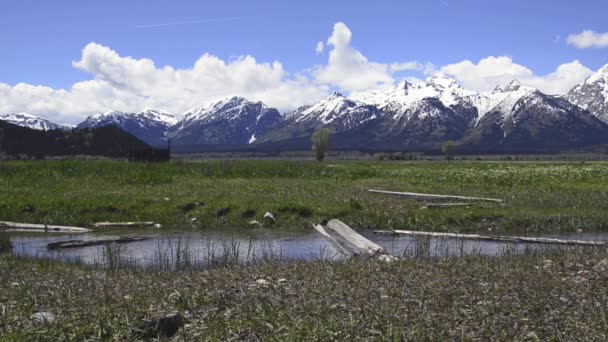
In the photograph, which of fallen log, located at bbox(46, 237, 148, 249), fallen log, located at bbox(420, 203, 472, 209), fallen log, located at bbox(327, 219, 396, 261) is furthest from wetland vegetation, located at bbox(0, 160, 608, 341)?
fallen log, located at bbox(420, 203, 472, 209)

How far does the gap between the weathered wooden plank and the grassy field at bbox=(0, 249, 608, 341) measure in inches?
181

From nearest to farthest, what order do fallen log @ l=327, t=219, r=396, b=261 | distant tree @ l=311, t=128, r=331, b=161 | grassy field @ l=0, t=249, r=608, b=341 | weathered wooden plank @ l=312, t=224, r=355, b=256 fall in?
1. grassy field @ l=0, t=249, r=608, b=341
2. fallen log @ l=327, t=219, r=396, b=261
3. weathered wooden plank @ l=312, t=224, r=355, b=256
4. distant tree @ l=311, t=128, r=331, b=161

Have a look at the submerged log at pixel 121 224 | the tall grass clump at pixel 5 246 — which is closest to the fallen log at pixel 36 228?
the submerged log at pixel 121 224

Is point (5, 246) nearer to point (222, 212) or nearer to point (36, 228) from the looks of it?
point (36, 228)

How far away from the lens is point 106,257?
20.7 m

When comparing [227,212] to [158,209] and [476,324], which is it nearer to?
[158,209]

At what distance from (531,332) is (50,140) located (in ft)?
489

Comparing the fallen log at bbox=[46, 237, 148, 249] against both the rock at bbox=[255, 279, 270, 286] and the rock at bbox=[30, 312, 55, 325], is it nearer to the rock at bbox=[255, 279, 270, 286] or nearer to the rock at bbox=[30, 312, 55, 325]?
the rock at bbox=[255, 279, 270, 286]

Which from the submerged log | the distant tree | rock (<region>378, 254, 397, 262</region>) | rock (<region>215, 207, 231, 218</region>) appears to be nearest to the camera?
rock (<region>378, 254, 397, 262</region>)

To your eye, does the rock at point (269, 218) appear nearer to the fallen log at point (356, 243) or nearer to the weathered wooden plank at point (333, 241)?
the weathered wooden plank at point (333, 241)

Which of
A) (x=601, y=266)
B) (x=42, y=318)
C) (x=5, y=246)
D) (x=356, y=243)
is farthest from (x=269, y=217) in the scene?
(x=42, y=318)

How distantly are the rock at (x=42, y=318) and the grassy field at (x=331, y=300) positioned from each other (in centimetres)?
14

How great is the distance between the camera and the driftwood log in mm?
19172

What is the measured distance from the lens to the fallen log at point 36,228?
2891cm
